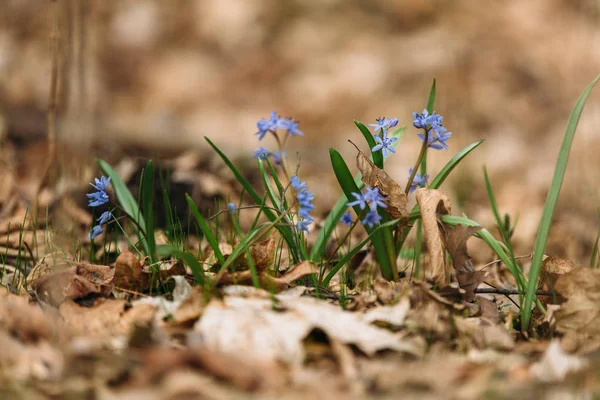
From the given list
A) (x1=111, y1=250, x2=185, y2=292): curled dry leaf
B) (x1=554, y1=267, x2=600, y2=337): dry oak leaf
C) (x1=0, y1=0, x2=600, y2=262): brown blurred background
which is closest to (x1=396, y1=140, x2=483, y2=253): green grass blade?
(x1=554, y1=267, x2=600, y2=337): dry oak leaf

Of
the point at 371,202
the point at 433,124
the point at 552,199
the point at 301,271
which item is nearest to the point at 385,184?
the point at 371,202

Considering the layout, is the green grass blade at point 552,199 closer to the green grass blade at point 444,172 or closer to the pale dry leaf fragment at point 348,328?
the green grass blade at point 444,172

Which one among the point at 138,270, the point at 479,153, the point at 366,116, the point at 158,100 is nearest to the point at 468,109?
the point at 479,153

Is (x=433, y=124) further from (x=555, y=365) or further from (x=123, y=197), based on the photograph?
(x=123, y=197)

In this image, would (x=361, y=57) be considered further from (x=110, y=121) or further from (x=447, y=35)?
(x=110, y=121)

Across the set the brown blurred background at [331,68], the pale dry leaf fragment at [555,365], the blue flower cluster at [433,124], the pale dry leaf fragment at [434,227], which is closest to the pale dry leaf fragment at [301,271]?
the pale dry leaf fragment at [434,227]

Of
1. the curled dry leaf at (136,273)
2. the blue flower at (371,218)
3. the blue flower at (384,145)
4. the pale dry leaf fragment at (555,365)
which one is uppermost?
the blue flower at (384,145)
